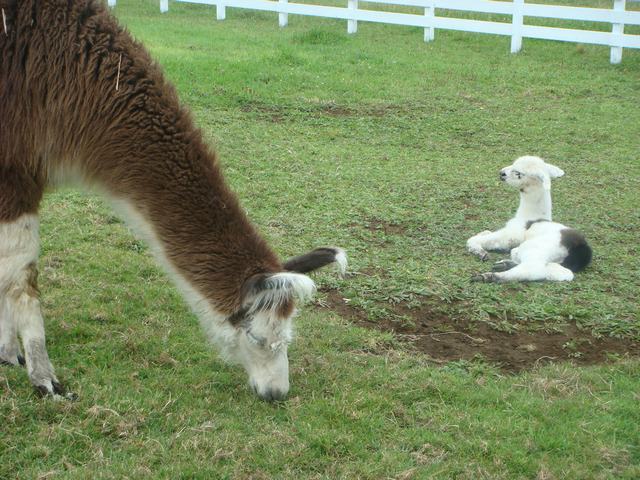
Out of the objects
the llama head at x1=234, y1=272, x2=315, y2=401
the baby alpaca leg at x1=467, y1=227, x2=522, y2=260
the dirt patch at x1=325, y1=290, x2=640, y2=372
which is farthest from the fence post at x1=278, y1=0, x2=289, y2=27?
the llama head at x1=234, y1=272, x2=315, y2=401

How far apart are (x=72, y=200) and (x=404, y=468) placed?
4.38 metres

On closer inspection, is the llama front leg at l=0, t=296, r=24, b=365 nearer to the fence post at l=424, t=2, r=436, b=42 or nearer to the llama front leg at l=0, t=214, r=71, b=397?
the llama front leg at l=0, t=214, r=71, b=397

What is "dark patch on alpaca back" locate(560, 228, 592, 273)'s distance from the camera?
6195 millimetres

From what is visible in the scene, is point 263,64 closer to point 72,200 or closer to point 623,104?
point 623,104

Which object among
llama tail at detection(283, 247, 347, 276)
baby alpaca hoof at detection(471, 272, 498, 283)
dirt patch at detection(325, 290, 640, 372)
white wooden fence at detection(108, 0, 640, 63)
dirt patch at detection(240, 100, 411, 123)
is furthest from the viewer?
white wooden fence at detection(108, 0, 640, 63)

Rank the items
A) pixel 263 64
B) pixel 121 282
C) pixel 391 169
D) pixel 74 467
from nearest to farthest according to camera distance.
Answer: pixel 74 467, pixel 121 282, pixel 391 169, pixel 263 64

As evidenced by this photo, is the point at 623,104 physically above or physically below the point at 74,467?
above

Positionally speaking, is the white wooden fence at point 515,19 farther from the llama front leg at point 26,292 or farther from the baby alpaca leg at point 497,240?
the llama front leg at point 26,292

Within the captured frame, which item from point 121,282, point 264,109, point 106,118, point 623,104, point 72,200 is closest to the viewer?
point 106,118

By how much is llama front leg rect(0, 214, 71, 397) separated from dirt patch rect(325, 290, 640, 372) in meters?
1.96

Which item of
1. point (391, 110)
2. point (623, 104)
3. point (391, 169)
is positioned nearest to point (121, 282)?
point (391, 169)

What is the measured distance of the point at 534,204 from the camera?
22.3 feet

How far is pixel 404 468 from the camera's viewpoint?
3.78m

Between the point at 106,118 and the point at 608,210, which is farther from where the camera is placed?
the point at 608,210
